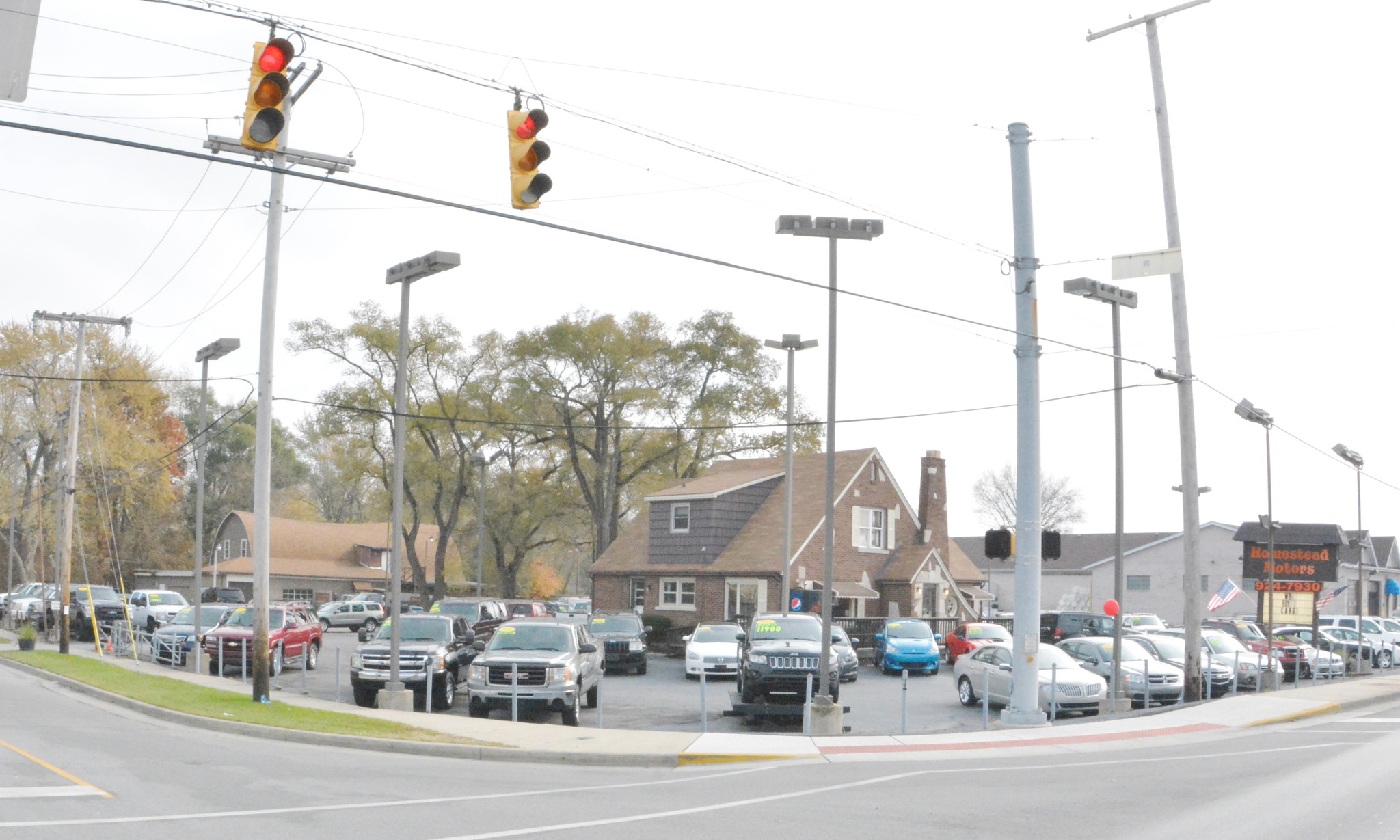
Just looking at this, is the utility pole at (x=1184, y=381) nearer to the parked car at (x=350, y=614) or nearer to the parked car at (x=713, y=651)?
the parked car at (x=713, y=651)

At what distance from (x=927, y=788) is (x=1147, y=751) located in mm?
5917

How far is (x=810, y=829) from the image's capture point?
1027 cm

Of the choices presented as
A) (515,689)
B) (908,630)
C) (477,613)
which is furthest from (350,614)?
Answer: (515,689)

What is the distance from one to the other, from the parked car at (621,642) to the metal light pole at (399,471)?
33.9 feet

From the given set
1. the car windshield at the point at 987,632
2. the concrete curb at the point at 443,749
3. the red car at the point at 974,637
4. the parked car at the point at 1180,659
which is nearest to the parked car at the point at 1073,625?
the red car at the point at 974,637

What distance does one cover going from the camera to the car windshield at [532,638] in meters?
20.9

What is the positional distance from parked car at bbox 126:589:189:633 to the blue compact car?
23.8m

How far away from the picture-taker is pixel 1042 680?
22.8 metres

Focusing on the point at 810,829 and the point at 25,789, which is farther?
the point at 25,789

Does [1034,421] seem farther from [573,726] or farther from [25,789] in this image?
[25,789]

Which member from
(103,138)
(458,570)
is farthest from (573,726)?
(458,570)

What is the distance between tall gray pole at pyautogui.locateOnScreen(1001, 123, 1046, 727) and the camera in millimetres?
19969

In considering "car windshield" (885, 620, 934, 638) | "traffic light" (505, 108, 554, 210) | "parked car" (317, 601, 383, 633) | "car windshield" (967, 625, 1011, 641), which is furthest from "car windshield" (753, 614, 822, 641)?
"parked car" (317, 601, 383, 633)

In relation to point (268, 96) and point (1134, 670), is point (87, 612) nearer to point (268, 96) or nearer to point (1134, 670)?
point (1134, 670)
